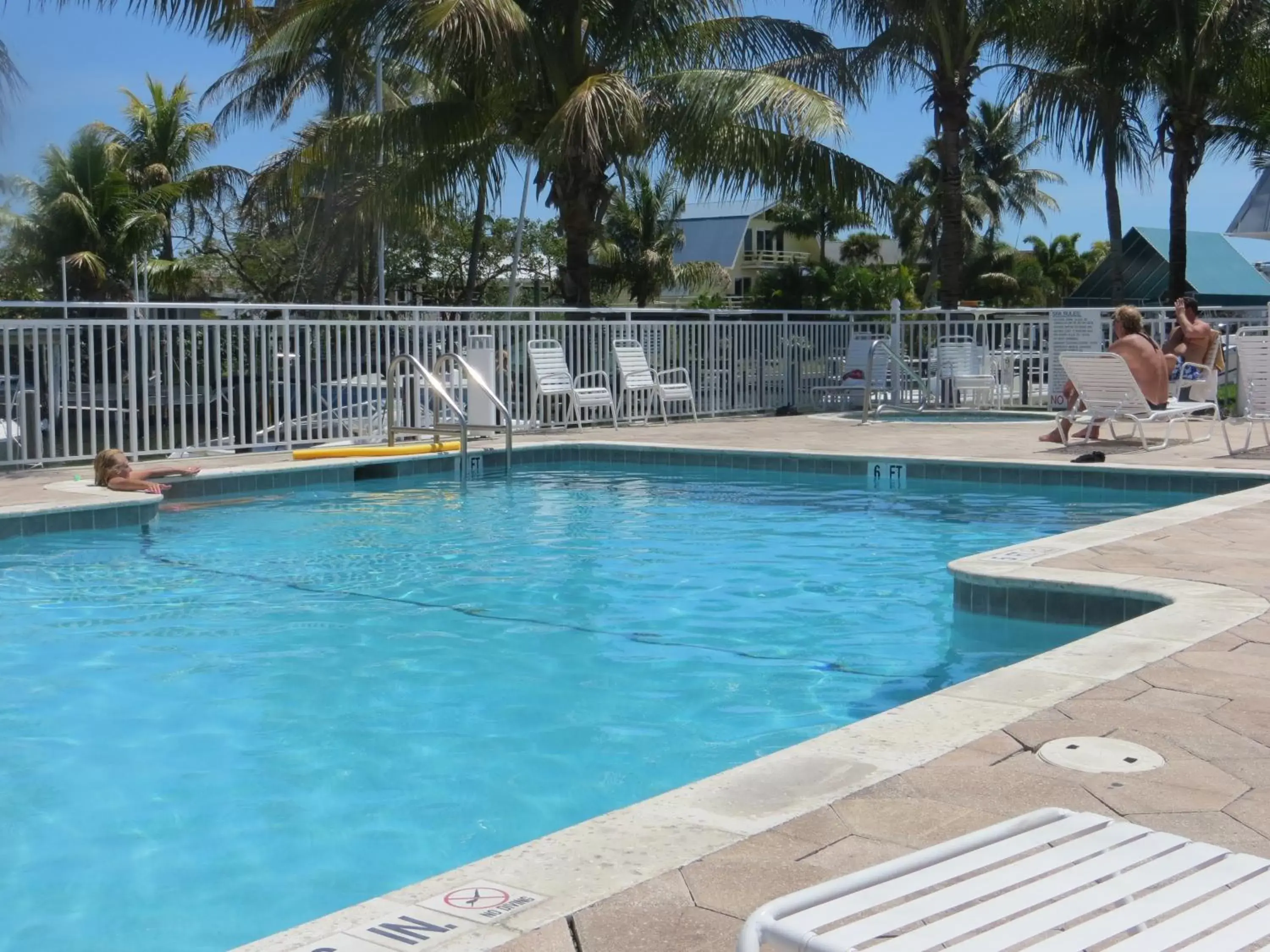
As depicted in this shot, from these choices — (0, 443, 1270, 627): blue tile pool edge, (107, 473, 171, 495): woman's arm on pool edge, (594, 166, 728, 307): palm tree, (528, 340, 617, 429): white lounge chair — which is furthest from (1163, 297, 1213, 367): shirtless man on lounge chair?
(594, 166, 728, 307): palm tree

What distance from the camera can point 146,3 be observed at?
1374 centimetres

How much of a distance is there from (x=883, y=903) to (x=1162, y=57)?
22.0 metres

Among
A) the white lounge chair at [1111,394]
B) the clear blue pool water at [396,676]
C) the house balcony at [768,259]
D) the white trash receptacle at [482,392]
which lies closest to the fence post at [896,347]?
the white trash receptacle at [482,392]

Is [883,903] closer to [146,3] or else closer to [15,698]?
[15,698]

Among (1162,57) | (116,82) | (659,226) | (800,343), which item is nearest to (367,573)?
(800,343)

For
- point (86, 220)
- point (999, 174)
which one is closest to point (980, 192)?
point (999, 174)

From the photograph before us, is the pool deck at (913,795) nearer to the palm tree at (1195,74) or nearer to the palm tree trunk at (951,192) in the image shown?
the palm tree trunk at (951,192)

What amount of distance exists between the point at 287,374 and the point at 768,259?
59.1m

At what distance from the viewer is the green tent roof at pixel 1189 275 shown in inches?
1292

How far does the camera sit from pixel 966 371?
18.4 metres

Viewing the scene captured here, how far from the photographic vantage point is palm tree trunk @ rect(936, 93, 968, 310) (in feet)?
65.4

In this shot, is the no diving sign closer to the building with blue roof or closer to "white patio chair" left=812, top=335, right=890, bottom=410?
"white patio chair" left=812, top=335, right=890, bottom=410

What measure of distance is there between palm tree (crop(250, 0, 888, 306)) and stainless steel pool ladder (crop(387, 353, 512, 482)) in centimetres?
352

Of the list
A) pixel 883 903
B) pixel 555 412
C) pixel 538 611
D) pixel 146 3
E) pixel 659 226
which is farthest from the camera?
pixel 659 226
